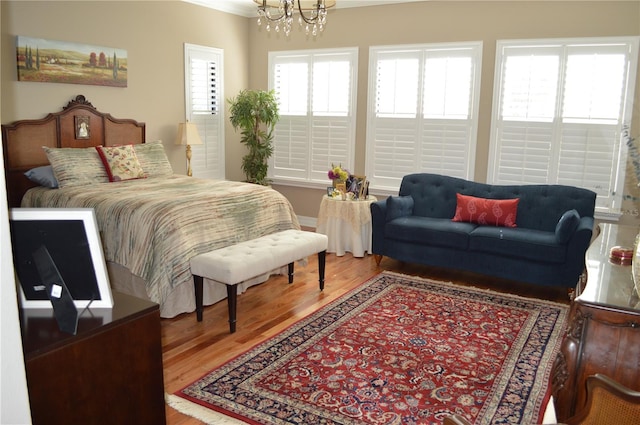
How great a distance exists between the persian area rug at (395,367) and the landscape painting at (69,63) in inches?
136

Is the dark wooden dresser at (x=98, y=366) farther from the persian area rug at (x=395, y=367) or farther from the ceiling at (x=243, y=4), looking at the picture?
the ceiling at (x=243, y=4)

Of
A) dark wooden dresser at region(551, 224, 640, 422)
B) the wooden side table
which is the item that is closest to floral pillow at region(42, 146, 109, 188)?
the wooden side table

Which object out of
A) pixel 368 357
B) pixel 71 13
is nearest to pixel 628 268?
pixel 368 357

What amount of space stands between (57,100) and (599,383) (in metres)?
5.32

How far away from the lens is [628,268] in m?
2.63

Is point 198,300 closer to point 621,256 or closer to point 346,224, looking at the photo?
point 346,224

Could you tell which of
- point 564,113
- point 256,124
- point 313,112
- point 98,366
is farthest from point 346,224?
point 98,366

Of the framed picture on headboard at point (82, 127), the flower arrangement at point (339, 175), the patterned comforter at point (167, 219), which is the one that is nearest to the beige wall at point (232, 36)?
the framed picture on headboard at point (82, 127)

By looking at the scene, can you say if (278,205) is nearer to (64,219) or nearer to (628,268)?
(628,268)

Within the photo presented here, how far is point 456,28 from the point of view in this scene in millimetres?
5699

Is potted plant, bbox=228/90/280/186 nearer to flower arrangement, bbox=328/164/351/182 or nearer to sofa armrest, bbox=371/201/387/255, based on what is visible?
flower arrangement, bbox=328/164/351/182

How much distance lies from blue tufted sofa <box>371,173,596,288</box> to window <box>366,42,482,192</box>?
49 centimetres

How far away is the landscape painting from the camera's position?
4.88m

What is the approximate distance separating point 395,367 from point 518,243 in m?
1.96
